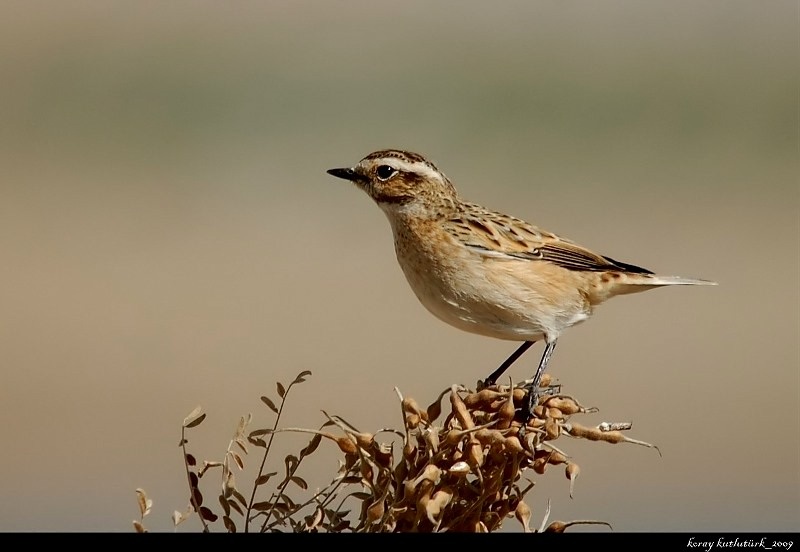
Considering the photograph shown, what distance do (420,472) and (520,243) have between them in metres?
2.52

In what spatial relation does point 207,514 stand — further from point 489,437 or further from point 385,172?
point 385,172

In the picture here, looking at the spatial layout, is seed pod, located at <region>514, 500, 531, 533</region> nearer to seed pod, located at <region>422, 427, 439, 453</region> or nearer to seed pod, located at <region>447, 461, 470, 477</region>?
seed pod, located at <region>447, 461, 470, 477</region>

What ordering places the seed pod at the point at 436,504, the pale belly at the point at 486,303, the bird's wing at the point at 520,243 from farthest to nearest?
the bird's wing at the point at 520,243, the pale belly at the point at 486,303, the seed pod at the point at 436,504

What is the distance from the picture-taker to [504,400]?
3.24 meters

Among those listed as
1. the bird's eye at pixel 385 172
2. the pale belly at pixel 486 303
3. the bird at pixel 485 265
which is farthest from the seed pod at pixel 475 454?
the bird's eye at pixel 385 172

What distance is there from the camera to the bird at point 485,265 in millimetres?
4773

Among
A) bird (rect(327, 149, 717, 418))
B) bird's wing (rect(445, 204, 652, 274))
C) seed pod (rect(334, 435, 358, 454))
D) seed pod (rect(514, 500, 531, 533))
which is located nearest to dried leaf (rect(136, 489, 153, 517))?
seed pod (rect(334, 435, 358, 454))

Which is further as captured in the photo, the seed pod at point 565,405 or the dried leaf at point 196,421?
the seed pod at point 565,405

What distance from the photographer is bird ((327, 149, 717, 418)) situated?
15.7 ft

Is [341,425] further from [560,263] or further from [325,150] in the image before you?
[325,150]

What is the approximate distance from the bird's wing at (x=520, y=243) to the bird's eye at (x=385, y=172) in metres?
0.38

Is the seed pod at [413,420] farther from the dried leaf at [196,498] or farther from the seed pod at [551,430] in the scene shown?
the dried leaf at [196,498]
